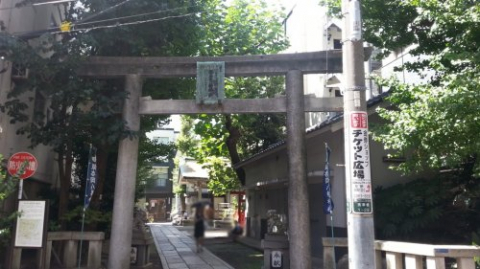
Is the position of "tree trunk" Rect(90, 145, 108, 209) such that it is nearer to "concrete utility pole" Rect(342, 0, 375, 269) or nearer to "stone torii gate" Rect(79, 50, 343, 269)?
"stone torii gate" Rect(79, 50, 343, 269)

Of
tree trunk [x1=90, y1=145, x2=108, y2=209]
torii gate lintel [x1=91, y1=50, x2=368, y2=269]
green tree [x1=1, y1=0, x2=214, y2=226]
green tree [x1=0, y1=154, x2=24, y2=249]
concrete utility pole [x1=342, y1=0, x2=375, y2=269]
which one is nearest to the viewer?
concrete utility pole [x1=342, y1=0, x2=375, y2=269]

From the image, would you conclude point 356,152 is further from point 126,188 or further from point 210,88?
point 126,188

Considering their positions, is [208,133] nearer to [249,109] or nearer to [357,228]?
[249,109]

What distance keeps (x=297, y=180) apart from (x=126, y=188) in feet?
14.0

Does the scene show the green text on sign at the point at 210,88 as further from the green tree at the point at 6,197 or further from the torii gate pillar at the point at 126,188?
the green tree at the point at 6,197

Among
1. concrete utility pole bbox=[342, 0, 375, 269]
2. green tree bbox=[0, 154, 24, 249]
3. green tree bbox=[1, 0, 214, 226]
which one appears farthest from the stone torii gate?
concrete utility pole bbox=[342, 0, 375, 269]

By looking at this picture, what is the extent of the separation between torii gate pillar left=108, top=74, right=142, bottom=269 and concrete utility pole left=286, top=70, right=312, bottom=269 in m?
3.94

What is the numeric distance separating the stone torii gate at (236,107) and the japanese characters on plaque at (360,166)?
4491 millimetres

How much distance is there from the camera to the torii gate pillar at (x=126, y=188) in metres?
10.9

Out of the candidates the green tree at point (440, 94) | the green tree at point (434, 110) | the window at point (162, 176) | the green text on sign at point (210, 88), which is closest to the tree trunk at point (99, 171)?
the green text on sign at point (210, 88)

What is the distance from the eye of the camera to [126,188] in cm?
1109

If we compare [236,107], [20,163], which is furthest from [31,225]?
[236,107]

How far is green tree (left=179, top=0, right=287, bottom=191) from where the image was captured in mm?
17575

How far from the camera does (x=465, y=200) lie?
10.7 metres
